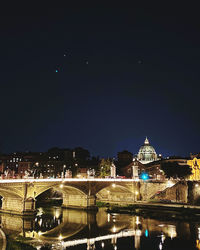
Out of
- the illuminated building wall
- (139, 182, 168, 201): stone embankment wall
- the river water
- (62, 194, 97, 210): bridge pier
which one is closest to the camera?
the river water

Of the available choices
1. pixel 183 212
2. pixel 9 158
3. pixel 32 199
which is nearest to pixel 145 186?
pixel 183 212

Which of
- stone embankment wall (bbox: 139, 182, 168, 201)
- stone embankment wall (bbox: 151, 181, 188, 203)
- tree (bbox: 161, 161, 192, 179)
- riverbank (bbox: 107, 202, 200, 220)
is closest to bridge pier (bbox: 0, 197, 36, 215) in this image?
riverbank (bbox: 107, 202, 200, 220)

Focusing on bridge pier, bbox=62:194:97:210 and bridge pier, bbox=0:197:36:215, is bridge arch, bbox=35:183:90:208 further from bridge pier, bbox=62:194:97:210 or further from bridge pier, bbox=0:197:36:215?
bridge pier, bbox=0:197:36:215

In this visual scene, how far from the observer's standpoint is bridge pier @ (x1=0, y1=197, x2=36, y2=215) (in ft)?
167

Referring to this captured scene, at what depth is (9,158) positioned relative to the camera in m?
119

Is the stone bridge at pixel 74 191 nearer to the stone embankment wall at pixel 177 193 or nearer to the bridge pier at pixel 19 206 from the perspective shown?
the bridge pier at pixel 19 206

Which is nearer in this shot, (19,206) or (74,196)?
(19,206)

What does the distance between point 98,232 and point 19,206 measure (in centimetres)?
1735

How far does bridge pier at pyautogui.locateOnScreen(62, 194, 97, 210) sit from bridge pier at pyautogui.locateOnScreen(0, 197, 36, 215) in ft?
46.2

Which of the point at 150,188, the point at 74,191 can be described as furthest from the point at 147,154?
the point at 74,191

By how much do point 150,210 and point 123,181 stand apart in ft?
47.9

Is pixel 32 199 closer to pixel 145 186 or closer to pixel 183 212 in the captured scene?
pixel 183 212

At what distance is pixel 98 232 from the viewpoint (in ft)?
136

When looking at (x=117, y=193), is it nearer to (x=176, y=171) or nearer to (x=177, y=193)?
(x=177, y=193)
